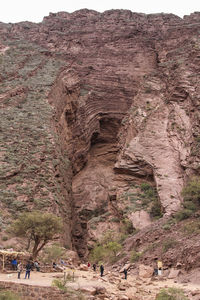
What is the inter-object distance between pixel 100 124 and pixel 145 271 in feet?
97.4

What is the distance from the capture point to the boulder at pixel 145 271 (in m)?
17.5

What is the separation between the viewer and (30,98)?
39719 mm

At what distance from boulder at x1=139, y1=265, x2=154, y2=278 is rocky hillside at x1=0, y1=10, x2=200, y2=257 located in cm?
692

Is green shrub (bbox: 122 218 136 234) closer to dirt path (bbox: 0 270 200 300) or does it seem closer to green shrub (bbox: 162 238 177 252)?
green shrub (bbox: 162 238 177 252)

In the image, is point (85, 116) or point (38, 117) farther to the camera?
point (85, 116)

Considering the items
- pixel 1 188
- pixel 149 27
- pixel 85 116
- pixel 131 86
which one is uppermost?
pixel 149 27

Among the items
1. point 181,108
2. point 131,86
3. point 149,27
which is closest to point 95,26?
point 149,27

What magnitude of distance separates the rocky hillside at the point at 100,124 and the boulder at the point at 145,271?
692 cm

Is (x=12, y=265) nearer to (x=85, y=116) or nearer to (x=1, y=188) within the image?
(x=1, y=188)

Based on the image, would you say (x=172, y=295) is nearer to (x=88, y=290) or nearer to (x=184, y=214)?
(x=88, y=290)

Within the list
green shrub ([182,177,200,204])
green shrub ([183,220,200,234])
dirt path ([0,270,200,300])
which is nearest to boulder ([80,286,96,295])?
dirt path ([0,270,200,300])

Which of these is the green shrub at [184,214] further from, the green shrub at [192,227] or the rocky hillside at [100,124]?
the rocky hillside at [100,124]

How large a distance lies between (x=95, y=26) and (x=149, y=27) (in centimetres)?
987

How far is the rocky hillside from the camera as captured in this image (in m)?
29.3
